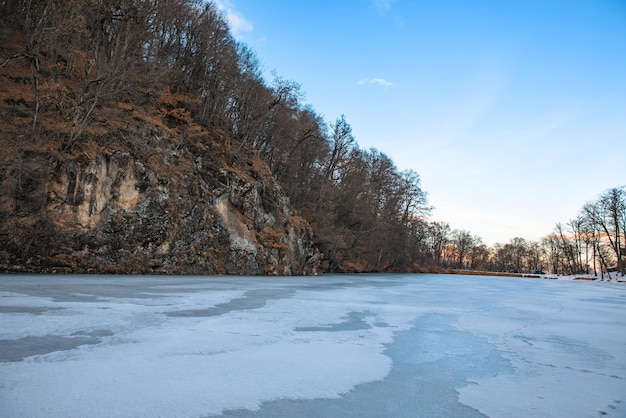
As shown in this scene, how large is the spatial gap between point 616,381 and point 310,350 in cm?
302

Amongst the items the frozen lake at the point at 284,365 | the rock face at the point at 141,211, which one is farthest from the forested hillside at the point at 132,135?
the frozen lake at the point at 284,365

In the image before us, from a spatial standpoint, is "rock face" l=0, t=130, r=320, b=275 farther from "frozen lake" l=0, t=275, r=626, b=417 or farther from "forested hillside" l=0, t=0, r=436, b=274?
"frozen lake" l=0, t=275, r=626, b=417

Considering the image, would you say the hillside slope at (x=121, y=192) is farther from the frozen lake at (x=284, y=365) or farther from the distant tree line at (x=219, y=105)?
the frozen lake at (x=284, y=365)

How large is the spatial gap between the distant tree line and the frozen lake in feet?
44.3

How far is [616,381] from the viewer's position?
357 cm

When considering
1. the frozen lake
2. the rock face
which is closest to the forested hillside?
the rock face

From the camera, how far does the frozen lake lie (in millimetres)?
2592

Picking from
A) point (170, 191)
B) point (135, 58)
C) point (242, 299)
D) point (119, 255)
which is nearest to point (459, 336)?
point (242, 299)

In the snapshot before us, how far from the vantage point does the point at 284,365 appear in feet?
11.7

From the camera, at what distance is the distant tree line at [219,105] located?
16297 millimetres

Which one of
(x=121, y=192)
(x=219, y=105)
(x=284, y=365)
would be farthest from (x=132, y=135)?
(x=284, y=365)

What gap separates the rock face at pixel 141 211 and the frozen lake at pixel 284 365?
27.8 feet

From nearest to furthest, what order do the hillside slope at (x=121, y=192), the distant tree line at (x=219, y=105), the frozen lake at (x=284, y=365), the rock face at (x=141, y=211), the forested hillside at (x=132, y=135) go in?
the frozen lake at (x=284, y=365) → the rock face at (x=141, y=211) → the hillside slope at (x=121, y=192) → the forested hillside at (x=132, y=135) → the distant tree line at (x=219, y=105)

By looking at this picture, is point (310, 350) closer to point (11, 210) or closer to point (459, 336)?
point (459, 336)
